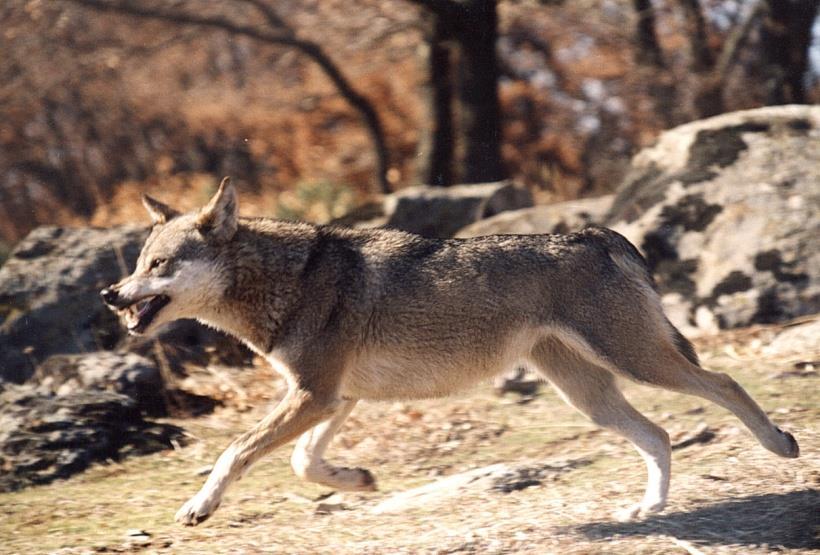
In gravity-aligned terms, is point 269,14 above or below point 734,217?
above

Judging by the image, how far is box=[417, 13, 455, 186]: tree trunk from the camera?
48.1ft

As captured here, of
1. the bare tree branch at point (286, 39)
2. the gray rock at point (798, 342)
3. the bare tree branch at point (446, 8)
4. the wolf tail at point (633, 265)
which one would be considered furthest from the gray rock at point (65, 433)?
the bare tree branch at point (286, 39)

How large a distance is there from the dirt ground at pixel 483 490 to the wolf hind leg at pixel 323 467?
0.20m

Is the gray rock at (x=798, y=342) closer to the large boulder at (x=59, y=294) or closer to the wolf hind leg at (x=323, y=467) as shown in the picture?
the wolf hind leg at (x=323, y=467)

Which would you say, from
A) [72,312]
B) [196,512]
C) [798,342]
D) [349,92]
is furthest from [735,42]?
[196,512]

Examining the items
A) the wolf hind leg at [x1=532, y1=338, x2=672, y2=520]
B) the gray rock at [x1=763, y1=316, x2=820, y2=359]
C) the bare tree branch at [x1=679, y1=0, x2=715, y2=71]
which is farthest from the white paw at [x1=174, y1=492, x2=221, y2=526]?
the bare tree branch at [x1=679, y1=0, x2=715, y2=71]

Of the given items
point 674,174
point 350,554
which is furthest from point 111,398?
point 674,174

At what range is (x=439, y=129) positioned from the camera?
1479 centimetres

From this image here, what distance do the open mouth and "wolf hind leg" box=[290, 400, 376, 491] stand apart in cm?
103

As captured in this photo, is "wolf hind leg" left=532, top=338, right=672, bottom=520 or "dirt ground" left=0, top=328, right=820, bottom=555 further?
"wolf hind leg" left=532, top=338, right=672, bottom=520

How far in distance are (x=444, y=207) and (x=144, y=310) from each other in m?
6.44

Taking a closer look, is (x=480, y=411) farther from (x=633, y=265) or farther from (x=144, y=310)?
(x=144, y=310)

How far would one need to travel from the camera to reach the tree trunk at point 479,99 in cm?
1377

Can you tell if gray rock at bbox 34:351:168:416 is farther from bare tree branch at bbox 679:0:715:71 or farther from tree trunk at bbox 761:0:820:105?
bare tree branch at bbox 679:0:715:71
